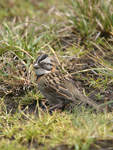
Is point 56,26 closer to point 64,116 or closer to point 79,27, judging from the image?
point 79,27

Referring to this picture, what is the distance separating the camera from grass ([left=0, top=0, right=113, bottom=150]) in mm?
3732

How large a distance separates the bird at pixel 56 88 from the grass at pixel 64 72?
0.23 meters

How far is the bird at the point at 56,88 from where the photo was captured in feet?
16.2

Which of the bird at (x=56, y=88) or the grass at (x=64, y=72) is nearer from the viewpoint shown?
the grass at (x=64, y=72)

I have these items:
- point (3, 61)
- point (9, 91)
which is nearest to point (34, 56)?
point (3, 61)

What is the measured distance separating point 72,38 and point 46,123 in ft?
13.8

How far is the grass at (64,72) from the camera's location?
3732 millimetres

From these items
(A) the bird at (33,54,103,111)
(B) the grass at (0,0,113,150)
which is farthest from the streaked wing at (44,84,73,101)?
(B) the grass at (0,0,113,150)

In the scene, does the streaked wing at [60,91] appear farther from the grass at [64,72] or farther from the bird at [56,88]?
the grass at [64,72]

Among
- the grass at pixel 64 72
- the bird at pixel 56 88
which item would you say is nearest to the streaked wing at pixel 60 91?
the bird at pixel 56 88

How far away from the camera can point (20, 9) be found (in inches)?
421

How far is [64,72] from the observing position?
6324 mm

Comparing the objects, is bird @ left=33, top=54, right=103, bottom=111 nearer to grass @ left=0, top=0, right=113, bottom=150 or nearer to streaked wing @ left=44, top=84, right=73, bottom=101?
streaked wing @ left=44, top=84, right=73, bottom=101

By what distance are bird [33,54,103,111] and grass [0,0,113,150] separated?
0.75 ft
